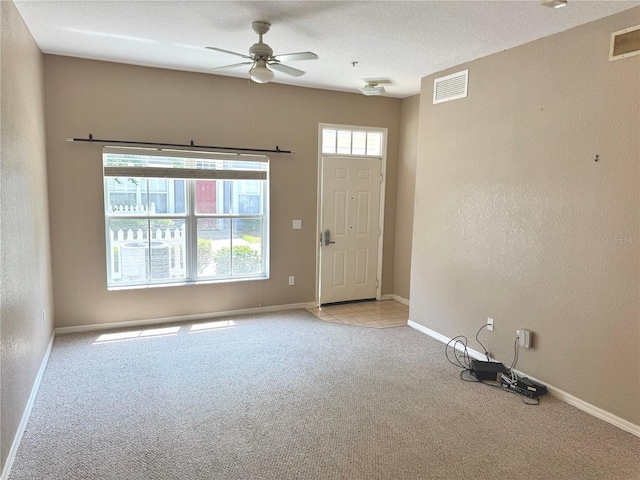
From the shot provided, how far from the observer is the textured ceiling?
2.77m

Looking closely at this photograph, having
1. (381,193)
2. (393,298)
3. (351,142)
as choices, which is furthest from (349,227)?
(393,298)

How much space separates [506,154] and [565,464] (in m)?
2.37

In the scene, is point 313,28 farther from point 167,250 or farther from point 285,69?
point 167,250

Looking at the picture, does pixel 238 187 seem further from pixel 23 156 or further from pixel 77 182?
pixel 23 156

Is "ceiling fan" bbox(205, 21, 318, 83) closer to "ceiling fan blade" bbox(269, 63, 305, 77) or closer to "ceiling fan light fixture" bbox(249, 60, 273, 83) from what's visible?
"ceiling fan light fixture" bbox(249, 60, 273, 83)

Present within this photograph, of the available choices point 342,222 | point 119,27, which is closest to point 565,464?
point 342,222

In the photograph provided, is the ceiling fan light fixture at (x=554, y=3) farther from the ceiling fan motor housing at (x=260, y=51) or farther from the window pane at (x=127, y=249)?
the window pane at (x=127, y=249)

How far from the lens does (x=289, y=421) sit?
2736mm

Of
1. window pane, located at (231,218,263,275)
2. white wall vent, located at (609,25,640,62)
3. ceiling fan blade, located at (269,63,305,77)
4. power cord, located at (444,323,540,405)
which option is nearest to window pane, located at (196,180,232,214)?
window pane, located at (231,218,263,275)

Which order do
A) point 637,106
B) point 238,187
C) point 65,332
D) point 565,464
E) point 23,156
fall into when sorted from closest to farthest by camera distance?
point 565,464
point 637,106
point 23,156
point 65,332
point 238,187

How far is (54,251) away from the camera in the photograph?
13.6ft

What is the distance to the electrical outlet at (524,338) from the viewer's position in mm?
3350

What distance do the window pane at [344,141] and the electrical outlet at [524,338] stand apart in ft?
10.2

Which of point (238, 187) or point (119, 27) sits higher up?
point (119, 27)
